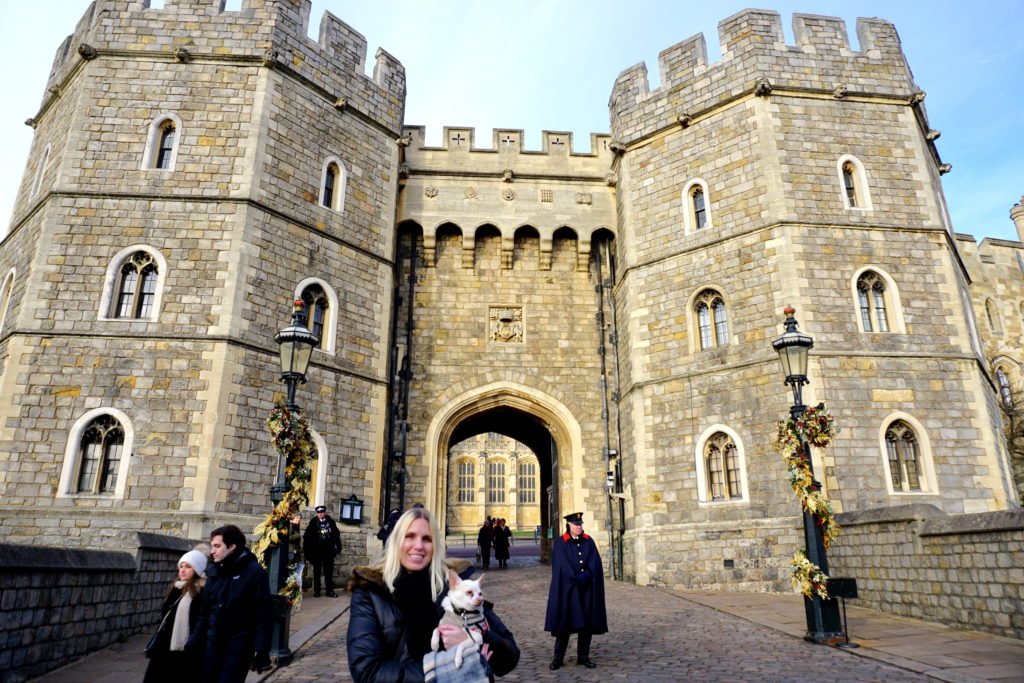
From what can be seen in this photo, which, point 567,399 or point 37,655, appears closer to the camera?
point 37,655

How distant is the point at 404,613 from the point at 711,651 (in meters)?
5.24

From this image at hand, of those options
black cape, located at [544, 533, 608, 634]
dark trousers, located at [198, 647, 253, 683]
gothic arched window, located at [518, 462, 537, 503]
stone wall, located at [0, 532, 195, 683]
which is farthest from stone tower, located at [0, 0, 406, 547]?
gothic arched window, located at [518, 462, 537, 503]

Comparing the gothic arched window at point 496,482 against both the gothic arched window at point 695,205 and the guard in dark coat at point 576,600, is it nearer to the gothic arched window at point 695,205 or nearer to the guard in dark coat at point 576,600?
the gothic arched window at point 695,205

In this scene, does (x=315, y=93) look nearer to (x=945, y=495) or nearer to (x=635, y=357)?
(x=635, y=357)

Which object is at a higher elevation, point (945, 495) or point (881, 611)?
point (945, 495)

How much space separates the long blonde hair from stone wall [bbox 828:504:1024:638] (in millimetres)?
6827

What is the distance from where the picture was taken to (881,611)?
926cm

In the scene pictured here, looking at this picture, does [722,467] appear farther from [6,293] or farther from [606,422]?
[6,293]

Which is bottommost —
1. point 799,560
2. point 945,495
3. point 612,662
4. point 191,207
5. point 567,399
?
point 612,662

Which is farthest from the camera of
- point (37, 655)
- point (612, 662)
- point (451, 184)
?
point (451, 184)

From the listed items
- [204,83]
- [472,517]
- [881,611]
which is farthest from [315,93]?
[472,517]

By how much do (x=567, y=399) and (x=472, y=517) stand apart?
4044 cm

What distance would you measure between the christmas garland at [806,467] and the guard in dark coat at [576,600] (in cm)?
261

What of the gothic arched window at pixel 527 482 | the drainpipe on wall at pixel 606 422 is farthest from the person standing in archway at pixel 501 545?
the gothic arched window at pixel 527 482
